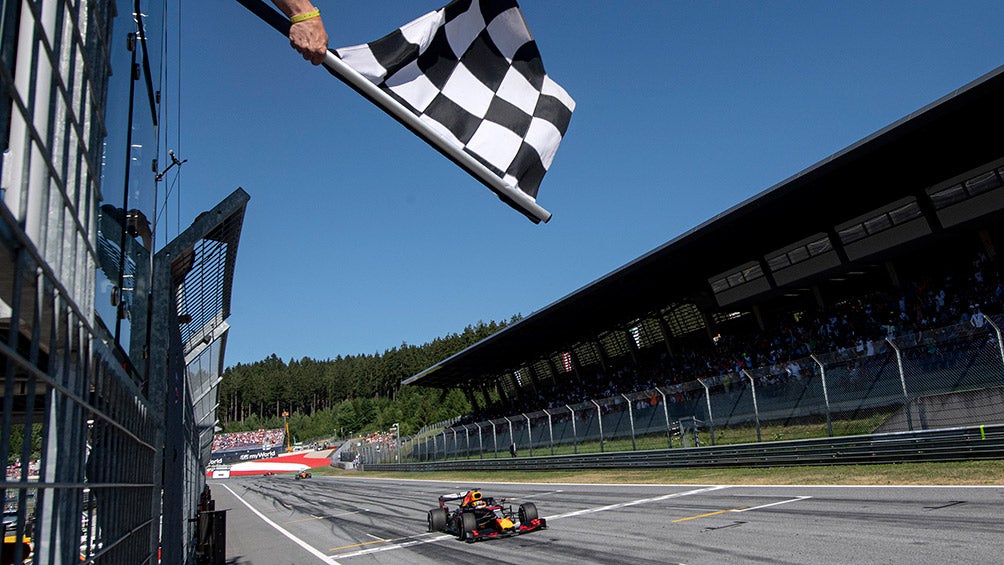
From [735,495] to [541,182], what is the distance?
12.3m

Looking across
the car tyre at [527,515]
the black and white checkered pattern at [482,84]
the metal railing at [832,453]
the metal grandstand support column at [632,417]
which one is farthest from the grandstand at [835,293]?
the black and white checkered pattern at [482,84]

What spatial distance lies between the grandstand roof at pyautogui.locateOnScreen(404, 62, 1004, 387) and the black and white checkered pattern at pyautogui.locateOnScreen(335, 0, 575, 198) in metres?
16.7

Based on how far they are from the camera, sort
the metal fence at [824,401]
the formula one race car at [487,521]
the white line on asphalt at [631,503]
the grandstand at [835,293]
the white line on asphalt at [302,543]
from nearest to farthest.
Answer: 1. the white line on asphalt at [302,543]
2. the formula one race car at [487,521]
3. the white line on asphalt at [631,503]
4. the metal fence at [824,401]
5. the grandstand at [835,293]

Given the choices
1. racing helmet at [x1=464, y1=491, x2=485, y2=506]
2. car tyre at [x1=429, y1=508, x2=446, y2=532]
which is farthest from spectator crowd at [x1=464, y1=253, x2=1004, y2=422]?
car tyre at [x1=429, y1=508, x2=446, y2=532]

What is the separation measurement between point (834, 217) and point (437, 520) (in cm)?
1723

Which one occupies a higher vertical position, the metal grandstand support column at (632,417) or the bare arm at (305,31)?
the bare arm at (305,31)

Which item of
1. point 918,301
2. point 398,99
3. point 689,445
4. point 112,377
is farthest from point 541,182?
point 918,301

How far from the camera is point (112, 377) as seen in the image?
256 cm

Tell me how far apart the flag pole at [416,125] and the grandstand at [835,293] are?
47.4ft

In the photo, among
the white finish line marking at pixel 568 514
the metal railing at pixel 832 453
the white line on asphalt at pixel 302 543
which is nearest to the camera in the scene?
the white line on asphalt at pixel 302 543

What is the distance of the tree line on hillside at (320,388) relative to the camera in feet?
379

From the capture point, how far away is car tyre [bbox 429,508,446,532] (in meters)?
13.9

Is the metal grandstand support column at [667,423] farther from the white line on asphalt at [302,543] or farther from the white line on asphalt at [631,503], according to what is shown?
the white line on asphalt at [302,543]

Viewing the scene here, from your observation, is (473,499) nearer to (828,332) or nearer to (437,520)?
(437,520)
